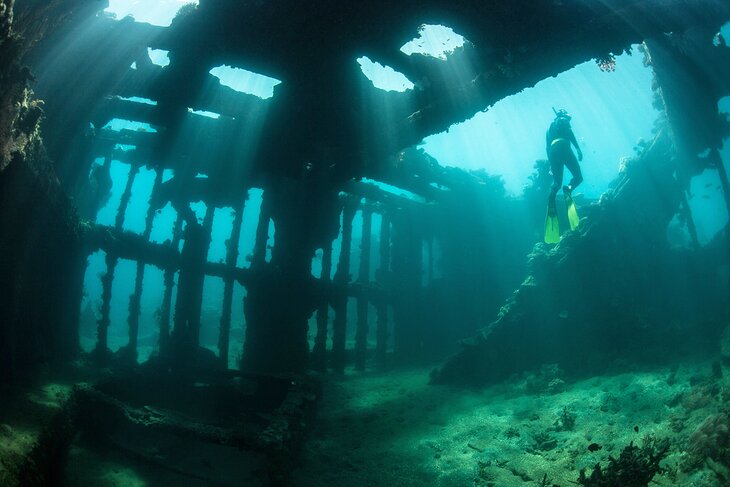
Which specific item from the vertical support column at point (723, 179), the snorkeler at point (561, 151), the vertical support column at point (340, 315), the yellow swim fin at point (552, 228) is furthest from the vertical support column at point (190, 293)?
the vertical support column at point (723, 179)

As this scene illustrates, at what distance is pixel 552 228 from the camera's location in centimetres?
1067

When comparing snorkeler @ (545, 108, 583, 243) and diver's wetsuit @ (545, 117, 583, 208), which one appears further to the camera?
diver's wetsuit @ (545, 117, 583, 208)

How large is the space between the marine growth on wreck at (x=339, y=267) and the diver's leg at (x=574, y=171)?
0.13 m

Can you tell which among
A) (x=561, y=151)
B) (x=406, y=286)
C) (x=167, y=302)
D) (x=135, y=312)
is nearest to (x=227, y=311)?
(x=167, y=302)

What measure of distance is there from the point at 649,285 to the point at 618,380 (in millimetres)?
6742

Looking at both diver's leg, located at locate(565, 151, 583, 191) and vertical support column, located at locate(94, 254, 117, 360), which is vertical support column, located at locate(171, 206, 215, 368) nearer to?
vertical support column, located at locate(94, 254, 117, 360)

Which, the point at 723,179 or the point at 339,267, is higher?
the point at 723,179

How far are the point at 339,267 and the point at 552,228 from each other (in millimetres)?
7791

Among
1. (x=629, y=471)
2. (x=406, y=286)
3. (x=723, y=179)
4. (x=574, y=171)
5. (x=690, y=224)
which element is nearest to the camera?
(x=629, y=471)

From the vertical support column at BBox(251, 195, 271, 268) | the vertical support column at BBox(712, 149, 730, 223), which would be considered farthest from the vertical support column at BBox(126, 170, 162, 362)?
the vertical support column at BBox(712, 149, 730, 223)

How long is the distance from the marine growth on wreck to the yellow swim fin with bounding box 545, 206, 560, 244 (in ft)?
0.27

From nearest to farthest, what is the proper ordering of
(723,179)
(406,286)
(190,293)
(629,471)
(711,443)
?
(629,471) < (711,443) < (190,293) < (723,179) < (406,286)

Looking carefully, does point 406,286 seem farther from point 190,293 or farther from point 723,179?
point 723,179

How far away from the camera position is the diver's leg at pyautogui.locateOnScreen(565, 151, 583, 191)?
11.7m
